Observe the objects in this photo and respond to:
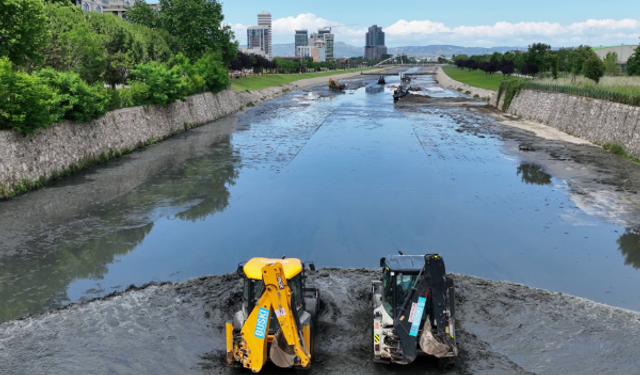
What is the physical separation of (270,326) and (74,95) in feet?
79.0

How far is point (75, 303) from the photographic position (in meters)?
13.7

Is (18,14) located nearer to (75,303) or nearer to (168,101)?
(168,101)

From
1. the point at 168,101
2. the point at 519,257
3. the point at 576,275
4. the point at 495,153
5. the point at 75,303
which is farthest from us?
the point at 168,101

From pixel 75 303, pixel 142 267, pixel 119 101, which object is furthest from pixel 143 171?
pixel 75 303

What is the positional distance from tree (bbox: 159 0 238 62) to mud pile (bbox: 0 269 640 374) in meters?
57.5

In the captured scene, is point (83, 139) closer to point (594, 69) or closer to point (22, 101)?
point (22, 101)

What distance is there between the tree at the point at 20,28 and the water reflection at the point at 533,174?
28.5 metres

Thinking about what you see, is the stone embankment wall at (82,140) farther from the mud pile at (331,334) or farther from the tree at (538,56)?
the tree at (538,56)

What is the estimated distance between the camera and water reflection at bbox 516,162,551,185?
87.4 feet

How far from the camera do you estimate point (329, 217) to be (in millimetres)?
21000

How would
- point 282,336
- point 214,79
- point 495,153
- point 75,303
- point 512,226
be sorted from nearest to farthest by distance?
point 282,336 < point 75,303 < point 512,226 < point 495,153 < point 214,79

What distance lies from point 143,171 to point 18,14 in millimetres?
10776

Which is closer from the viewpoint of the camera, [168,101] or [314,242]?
[314,242]

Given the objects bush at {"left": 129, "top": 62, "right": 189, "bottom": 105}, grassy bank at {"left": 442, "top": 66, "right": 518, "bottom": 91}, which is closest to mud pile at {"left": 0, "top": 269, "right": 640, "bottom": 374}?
bush at {"left": 129, "top": 62, "right": 189, "bottom": 105}
